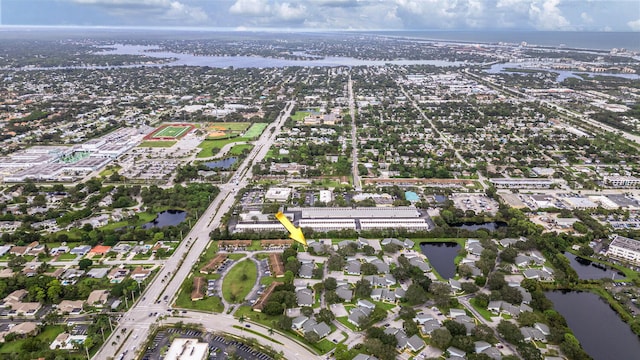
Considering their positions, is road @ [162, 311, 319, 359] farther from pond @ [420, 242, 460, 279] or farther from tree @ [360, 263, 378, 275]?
pond @ [420, 242, 460, 279]

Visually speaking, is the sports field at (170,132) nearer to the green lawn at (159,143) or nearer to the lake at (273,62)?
the green lawn at (159,143)

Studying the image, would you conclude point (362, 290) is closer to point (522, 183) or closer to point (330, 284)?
point (330, 284)

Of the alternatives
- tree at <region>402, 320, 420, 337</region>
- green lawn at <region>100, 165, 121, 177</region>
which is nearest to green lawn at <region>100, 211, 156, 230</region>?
green lawn at <region>100, 165, 121, 177</region>

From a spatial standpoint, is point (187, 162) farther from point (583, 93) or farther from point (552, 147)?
point (583, 93)

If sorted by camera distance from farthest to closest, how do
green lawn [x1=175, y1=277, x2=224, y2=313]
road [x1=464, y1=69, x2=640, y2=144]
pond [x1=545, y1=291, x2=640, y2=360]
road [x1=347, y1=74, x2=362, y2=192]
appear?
road [x1=464, y1=69, x2=640, y2=144] → road [x1=347, y1=74, x2=362, y2=192] → green lawn [x1=175, y1=277, x2=224, y2=313] → pond [x1=545, y1=291, x2=640, y2=360]

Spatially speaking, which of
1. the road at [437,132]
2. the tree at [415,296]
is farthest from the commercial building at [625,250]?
the road at [437,132]

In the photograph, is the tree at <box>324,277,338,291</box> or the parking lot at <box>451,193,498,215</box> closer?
the tree at <box>324,277,338,291</box>

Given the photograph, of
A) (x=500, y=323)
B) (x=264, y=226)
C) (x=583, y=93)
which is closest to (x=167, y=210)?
(x=264, y=226)
